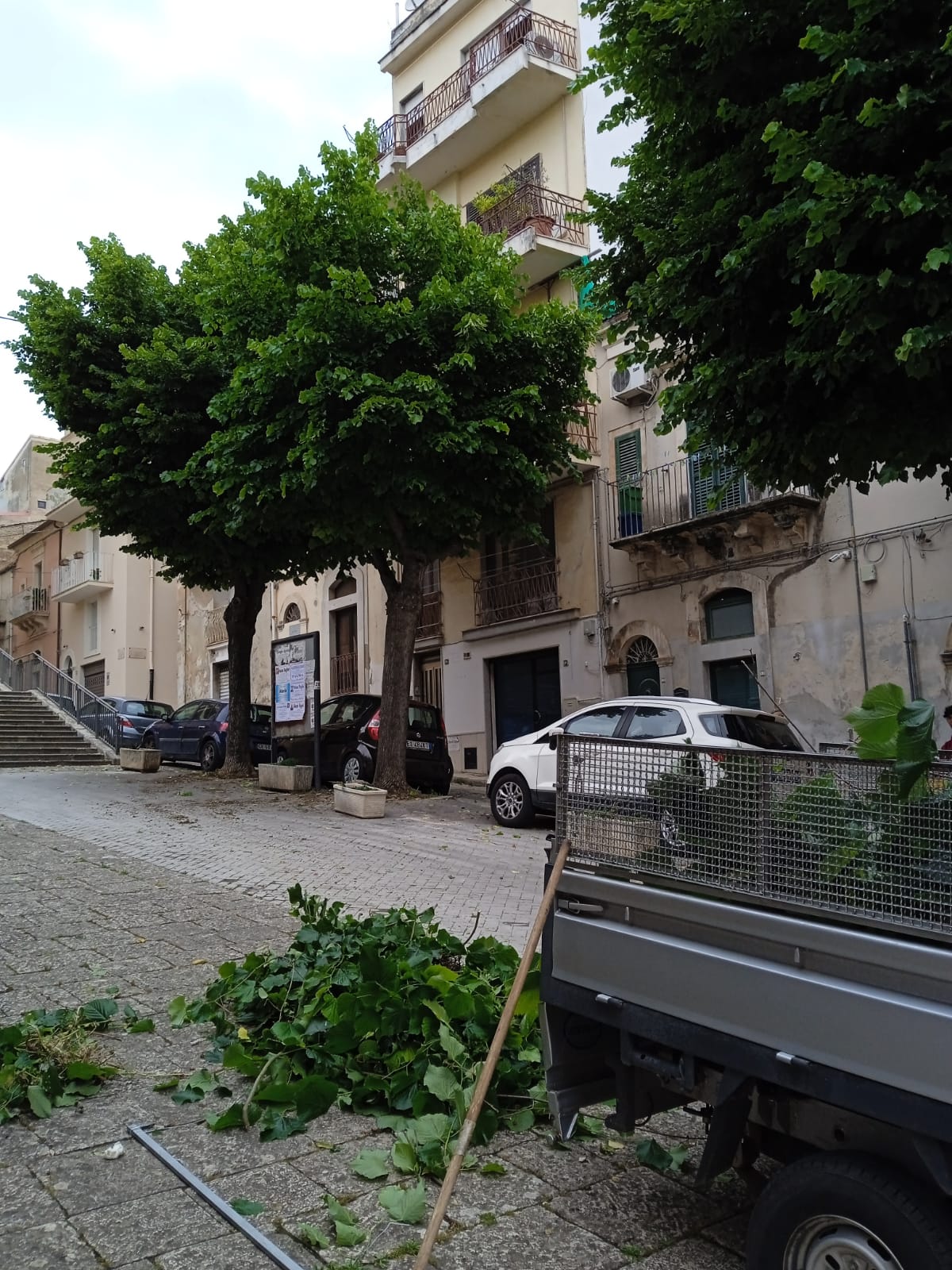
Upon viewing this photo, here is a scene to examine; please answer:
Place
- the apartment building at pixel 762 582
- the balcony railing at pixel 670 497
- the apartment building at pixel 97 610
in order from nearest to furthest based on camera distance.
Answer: the apartment building at pixel 762 582, the balcony railing at pixel 670 497, the apartment building at pixel 97 610

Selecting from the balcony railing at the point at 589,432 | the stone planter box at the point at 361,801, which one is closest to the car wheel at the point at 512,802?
the stone planter box at the point at 361,801

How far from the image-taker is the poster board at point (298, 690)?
15781mm

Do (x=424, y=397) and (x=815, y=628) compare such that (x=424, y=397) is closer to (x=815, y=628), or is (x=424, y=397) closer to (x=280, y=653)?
(x=280, y=653)

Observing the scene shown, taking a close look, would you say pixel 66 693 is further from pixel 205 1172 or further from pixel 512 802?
pixel 205 1172

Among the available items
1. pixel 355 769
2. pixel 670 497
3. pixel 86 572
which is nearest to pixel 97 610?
pixel 86 572

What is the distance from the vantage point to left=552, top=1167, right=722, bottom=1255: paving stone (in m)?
3.04

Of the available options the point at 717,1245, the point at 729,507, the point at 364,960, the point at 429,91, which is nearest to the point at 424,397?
the point at 729,507

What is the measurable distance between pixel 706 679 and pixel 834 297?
485 inches

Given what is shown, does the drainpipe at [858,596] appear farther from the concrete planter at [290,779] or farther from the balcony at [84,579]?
the balcony at [84,579]

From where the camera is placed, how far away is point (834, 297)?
632cm

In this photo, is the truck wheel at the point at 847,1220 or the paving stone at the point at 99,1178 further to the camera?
the paving stone at the point at 99,1178

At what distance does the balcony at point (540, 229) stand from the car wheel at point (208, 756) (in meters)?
11.8

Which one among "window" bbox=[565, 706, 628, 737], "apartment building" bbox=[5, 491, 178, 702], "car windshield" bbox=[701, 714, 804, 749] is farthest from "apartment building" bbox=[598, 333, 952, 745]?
"apartment building" bbox=[5, 491, 178, 702]

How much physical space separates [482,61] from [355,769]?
51.0 ft
